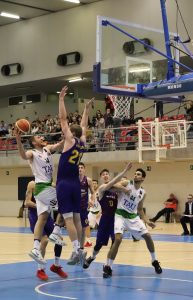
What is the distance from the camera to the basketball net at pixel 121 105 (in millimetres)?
21439

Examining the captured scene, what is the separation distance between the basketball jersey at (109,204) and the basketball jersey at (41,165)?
1.69 metres

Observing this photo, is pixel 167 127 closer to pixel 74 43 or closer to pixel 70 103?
pixel 74 43

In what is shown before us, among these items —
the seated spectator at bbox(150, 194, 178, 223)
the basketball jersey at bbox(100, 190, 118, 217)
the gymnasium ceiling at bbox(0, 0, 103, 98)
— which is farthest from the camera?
the gymnasium ceiling at bbox(0, 0, 103, 98)

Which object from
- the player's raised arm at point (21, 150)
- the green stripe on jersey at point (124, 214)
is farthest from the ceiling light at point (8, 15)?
the player's raised arm at point (21, 150)

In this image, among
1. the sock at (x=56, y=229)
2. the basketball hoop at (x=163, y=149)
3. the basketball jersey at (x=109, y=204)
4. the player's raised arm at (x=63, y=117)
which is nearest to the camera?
the player's raised arm at (x=63, y=117)

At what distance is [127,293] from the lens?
8.27 meters

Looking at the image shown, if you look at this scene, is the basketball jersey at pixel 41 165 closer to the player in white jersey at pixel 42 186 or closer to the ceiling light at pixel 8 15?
the player in white jersey at pixel 42 186

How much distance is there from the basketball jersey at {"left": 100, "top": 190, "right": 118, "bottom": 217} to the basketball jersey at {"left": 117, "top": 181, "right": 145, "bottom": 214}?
0.48 meters

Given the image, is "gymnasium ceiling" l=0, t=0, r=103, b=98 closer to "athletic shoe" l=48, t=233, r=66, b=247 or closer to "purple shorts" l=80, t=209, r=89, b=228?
"purple shorts" l=80, t=209, r=89, b=228

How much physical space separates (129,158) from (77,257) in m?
17.4

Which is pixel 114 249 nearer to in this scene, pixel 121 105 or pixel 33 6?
pixel 121 105

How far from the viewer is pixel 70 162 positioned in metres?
8.85

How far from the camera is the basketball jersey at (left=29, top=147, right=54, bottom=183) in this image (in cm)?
932

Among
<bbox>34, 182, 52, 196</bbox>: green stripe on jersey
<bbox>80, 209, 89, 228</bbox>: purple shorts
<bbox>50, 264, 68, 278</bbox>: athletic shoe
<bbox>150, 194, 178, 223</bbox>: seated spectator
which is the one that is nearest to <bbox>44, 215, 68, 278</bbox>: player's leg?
<bbox>50, 264, 68, 278</bbox>: athletic shoe
